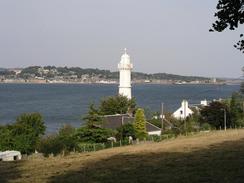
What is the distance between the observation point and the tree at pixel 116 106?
62375 millimetres

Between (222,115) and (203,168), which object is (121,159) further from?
(222,115)

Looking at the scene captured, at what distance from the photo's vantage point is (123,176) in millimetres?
11609

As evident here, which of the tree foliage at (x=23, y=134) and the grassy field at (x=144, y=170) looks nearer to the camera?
the grassy field at (x=144, y=170)

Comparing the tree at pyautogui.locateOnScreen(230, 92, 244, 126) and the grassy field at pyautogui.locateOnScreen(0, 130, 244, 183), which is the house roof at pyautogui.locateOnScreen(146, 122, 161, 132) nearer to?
the tree at pyautogui.locateOnScreen(230, 92, 244, 126)

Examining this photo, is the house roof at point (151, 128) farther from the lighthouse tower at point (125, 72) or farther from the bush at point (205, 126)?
the lighthouse tower at point (125, 72)

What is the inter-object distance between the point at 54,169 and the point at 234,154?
532 centimetres

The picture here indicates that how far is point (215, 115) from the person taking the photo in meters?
50.9

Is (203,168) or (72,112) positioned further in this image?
(72,112)

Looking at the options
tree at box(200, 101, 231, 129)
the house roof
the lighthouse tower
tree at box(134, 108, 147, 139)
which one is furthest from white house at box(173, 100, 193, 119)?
tree at box(134, 108, 147, 139)

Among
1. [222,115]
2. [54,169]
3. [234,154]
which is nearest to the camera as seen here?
[54,169]

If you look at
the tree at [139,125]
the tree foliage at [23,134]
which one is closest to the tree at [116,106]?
the tree at [139,125]

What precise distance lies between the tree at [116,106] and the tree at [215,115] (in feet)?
43.8

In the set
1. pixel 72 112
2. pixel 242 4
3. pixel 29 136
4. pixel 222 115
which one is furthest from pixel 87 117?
pixel 72 112

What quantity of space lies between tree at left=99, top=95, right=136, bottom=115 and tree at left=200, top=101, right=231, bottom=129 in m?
13.4
